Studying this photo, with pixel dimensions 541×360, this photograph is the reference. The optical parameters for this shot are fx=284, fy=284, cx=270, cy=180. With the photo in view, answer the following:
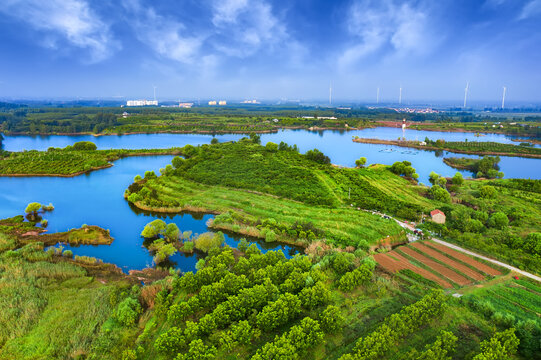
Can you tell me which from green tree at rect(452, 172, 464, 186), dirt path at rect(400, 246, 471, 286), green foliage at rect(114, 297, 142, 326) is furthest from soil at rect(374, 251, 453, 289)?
green tree at rect(452, 172, 464, 186)

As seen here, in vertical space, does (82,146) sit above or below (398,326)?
above

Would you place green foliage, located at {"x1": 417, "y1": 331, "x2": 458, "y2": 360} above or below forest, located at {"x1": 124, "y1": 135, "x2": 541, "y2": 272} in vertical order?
below

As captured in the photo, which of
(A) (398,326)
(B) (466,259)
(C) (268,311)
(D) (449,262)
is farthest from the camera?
(B) (466,259)

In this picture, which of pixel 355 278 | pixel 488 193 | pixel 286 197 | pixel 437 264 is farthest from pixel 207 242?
pixel 488 193

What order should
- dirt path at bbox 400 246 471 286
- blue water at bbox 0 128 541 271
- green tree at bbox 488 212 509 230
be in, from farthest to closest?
green tree at bbox 488 212 509 230, blue water at bbox 0 128 541 271, dirt path at bbox 400 246 471 286

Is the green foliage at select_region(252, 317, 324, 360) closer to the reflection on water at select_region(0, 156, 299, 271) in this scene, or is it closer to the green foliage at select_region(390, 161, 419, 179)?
the reflection on water at select_region(0, 156, 299, 271)

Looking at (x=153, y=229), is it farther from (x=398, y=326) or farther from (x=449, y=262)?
(x=449, y=262)

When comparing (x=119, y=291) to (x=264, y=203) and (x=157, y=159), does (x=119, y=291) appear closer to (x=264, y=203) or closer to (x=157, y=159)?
(x=264, y=203)
